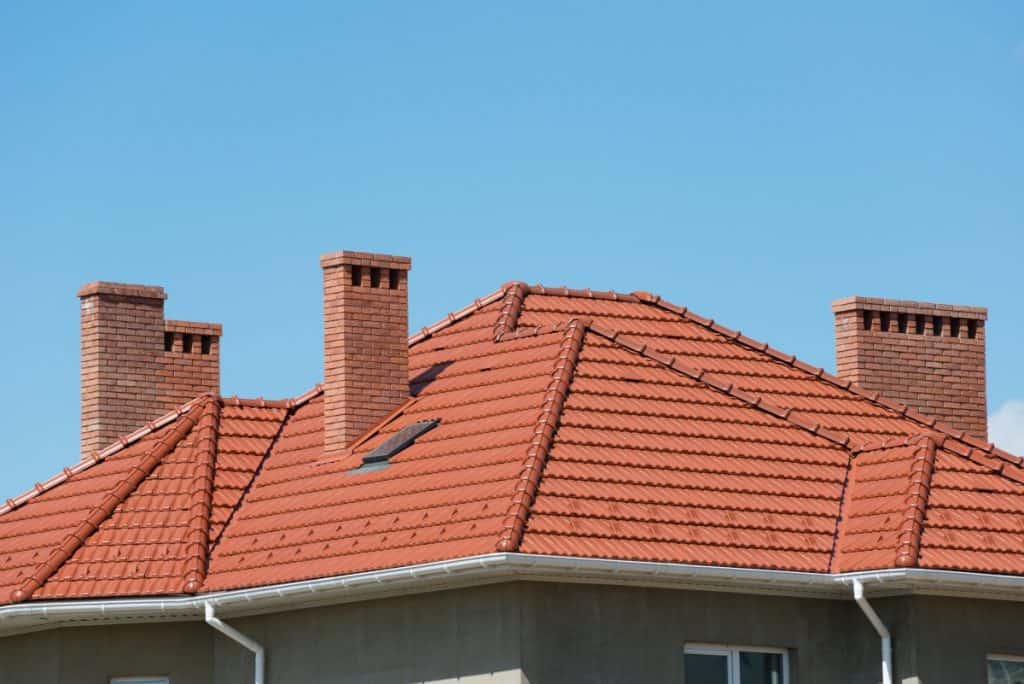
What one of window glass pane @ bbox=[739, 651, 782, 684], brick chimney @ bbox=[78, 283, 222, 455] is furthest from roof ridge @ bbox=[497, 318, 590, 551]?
brick chimney @ bbox=[78, 283, 222, 455]

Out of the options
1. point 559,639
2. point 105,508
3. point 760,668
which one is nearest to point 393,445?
point 105,508

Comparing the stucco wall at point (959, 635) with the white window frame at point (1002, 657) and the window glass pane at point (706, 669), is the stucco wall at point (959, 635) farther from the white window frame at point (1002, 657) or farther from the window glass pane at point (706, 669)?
the window glass pane at point (706, 669)

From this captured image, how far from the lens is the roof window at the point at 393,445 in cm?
2494

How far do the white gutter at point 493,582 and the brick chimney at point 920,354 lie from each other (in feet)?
19.6

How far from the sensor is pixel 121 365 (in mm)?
29219

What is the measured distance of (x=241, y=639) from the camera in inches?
953

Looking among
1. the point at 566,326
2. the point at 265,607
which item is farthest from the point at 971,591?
the point at 265,607

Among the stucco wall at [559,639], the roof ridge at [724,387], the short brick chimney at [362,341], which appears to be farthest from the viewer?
the short brick chimney at [362,341]

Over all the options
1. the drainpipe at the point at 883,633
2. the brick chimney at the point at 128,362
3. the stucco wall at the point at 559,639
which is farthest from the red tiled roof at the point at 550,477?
the brick chimney at the point at 128,362

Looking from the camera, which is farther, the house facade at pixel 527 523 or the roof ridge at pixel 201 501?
the roof ridge at pixel 201 501

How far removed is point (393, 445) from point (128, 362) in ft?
18.1

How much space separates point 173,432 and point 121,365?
2717mm

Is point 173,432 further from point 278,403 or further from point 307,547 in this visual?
point 307,547

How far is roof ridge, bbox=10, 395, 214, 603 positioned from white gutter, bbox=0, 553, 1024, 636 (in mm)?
275
